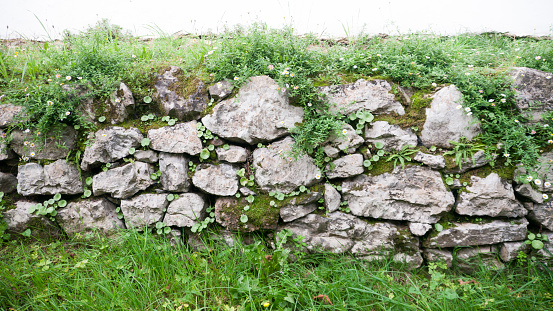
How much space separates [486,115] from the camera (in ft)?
8.06

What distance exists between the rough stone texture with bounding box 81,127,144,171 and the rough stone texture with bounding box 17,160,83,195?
17 centimetres

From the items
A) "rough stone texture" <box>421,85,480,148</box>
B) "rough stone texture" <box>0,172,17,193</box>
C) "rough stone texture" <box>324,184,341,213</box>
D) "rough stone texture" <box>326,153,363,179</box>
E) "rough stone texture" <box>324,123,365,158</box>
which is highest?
"rough stone texture" <box>421,85,480,148</box>

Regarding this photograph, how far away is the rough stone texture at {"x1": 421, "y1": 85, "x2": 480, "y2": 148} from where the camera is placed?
98.0 inches

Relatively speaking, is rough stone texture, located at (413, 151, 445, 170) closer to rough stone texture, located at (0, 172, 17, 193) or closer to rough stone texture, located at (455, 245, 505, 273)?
rough stone texture, located at (455, 245, 505, 273)

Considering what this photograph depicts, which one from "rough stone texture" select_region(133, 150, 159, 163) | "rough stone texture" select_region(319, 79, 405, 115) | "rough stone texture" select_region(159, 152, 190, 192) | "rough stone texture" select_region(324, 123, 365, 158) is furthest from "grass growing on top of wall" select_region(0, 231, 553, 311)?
"rough stone texture" select_region(319, 79, 405, 115)

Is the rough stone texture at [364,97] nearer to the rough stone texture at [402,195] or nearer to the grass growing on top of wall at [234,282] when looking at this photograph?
the rough stone texture at [402,195]

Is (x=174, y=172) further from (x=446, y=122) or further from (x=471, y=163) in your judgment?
(x=471, y=163)

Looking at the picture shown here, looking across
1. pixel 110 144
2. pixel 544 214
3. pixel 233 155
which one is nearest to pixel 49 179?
pixel 110 144

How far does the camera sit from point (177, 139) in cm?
270

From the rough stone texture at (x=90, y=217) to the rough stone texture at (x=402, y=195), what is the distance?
230cm

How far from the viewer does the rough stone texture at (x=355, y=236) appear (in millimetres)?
2566

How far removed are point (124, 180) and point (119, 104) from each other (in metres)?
0.74

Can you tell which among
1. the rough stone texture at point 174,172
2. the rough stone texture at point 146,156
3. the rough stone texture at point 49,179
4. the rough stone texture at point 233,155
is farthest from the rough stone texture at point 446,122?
the rough stone texture at point 49,179

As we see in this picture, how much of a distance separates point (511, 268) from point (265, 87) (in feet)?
8.97
